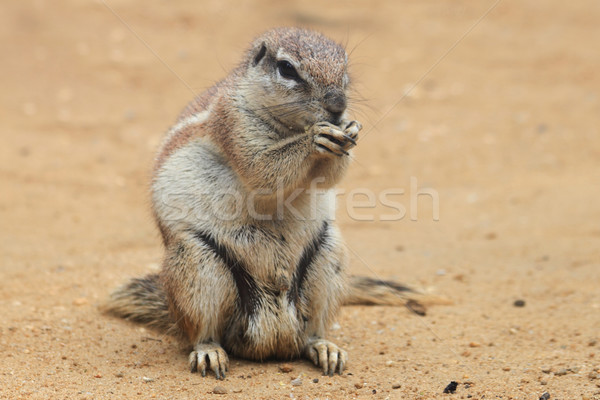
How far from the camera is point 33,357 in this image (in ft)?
15.3

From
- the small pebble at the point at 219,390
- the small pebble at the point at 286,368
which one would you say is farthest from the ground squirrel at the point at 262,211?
the small pebble at the point at 219,390

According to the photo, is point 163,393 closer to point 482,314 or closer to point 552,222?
point 482,314

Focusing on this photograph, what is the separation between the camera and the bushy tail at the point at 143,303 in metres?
5.32

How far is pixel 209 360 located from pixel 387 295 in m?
1.85

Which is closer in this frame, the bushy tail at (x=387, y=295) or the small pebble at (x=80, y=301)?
the small pebble at (x=80, y=301)

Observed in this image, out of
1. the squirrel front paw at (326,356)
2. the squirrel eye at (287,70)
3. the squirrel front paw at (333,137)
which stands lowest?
the squirrel front paw at (326,356)

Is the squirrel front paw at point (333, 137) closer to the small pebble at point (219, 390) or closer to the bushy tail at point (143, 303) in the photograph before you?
the small pebble at point (219, 390)

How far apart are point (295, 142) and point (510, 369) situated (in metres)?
2.02

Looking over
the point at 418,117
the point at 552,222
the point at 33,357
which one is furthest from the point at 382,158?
the point at 33,357

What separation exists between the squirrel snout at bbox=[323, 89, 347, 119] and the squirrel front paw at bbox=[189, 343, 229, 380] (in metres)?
1.72

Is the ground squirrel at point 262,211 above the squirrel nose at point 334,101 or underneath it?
underneath

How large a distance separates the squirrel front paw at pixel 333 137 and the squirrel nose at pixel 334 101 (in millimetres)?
98

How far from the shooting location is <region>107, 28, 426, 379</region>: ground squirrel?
14.9 feet

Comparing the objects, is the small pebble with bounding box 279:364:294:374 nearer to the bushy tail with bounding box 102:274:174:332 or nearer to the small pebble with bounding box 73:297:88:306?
the bushy tail with bounding box 102:274:174:332
